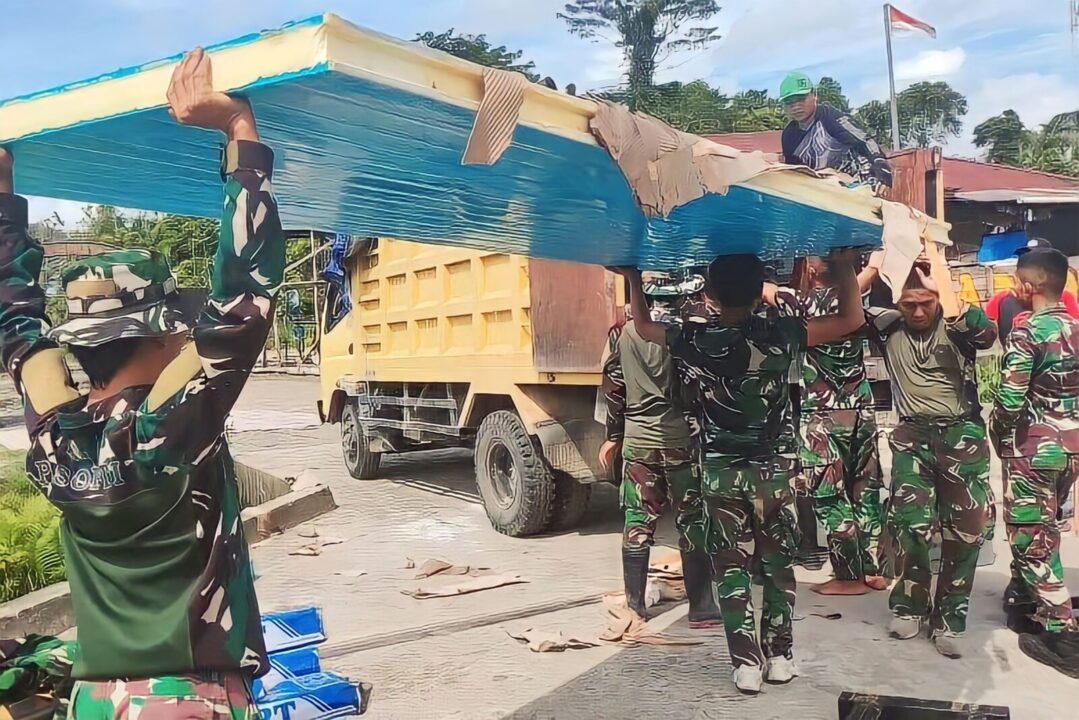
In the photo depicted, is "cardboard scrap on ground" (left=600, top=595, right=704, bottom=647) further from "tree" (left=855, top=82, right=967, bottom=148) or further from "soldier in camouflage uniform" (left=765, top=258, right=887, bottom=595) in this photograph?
"tree" (left=855, top=82, right=967, bottom=148)

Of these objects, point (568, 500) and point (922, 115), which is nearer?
point (568, 500)

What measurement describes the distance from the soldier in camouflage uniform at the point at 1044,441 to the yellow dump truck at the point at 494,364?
92.6 inches

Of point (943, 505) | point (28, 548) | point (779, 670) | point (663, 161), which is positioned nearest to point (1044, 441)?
point (943, 505)

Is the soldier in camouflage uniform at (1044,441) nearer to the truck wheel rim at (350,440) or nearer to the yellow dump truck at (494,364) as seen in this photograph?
the yellow dump truck at (494,364)

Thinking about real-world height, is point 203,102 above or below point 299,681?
above

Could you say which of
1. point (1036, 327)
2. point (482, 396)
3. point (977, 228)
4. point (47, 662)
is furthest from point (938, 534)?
point (977, 228)

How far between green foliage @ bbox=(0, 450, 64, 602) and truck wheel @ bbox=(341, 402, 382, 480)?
321 cm

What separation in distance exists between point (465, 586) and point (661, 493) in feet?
4.91

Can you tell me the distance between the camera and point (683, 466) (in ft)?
14.3

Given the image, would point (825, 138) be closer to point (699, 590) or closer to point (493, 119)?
point (699, 590)

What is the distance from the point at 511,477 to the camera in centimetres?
619

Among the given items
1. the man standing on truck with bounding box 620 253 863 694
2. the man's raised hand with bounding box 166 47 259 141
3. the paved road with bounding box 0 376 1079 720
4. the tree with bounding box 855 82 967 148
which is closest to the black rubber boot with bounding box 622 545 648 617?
the paved road with bounding box 0 376 1079 720

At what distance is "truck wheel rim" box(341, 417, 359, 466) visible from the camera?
28.2ft

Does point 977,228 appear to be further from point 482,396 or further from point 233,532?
point 233,532
